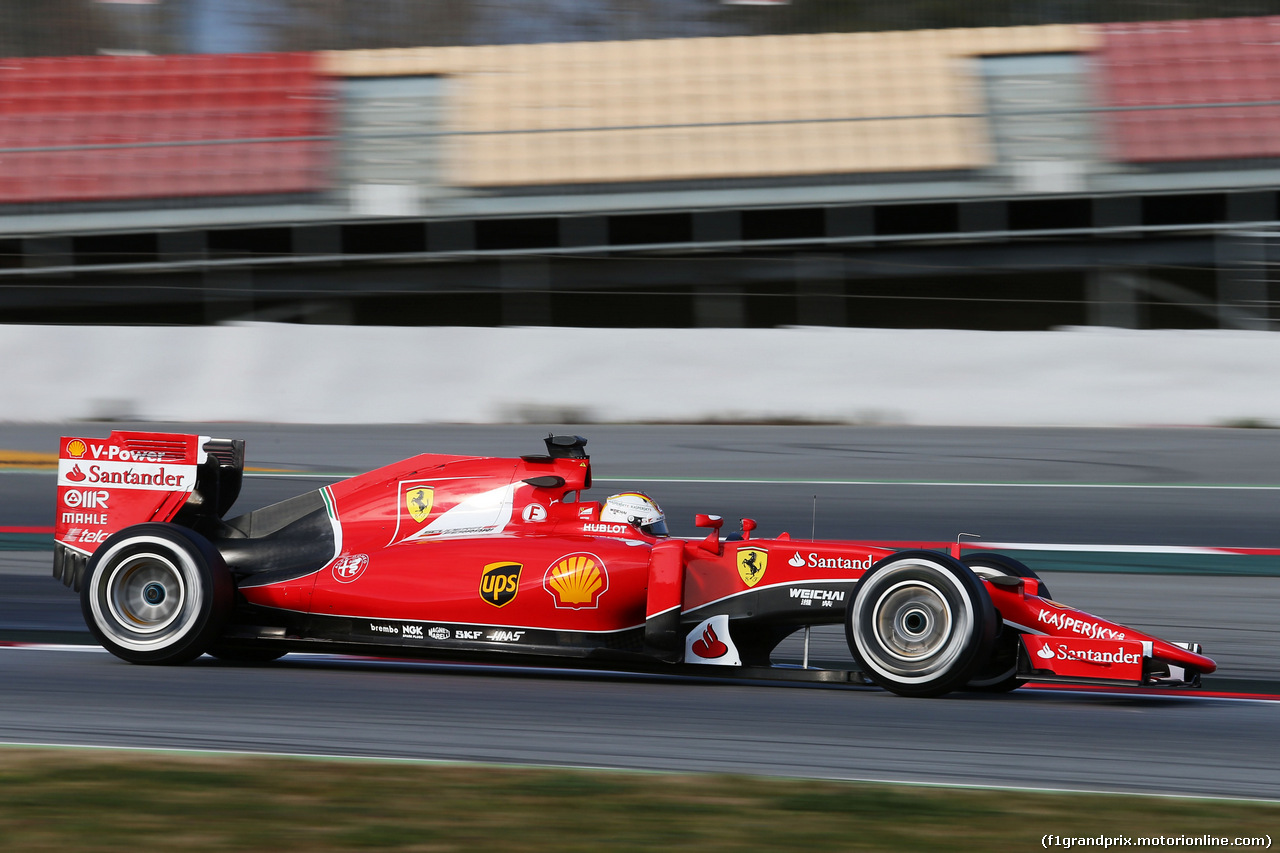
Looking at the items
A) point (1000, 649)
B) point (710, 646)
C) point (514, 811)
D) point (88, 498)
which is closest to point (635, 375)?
point (88, 498)

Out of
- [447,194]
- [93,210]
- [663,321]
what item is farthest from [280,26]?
[663,321]

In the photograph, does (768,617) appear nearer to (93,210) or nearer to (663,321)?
(663,321)

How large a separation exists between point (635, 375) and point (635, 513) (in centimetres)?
732

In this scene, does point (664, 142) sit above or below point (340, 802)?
above

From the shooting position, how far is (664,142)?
18.7m

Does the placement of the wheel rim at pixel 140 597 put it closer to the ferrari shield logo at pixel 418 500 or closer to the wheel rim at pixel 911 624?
the ferrari shield logo at pixel 418 500

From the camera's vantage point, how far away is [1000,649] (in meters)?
5.78

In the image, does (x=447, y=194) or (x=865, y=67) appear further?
(x=865, y=67)

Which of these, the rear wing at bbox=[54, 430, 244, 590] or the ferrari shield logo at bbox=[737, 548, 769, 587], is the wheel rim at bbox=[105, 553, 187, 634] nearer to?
the rear wing at bbox=[54, 430, 244, 590]

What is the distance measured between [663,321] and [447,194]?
4329 mm

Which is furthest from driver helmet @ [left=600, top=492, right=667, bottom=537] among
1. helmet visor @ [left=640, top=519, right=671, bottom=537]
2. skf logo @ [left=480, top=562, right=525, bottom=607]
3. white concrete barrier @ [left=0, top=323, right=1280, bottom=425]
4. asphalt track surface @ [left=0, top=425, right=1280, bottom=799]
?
white concrete barrier @ [left=0, top=323, right=1280, bottom=425]

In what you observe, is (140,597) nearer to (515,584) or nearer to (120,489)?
(120,489)

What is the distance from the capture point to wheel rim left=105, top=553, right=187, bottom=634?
6305 millimetres

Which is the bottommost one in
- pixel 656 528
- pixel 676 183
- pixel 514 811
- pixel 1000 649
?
pixel 514 811
